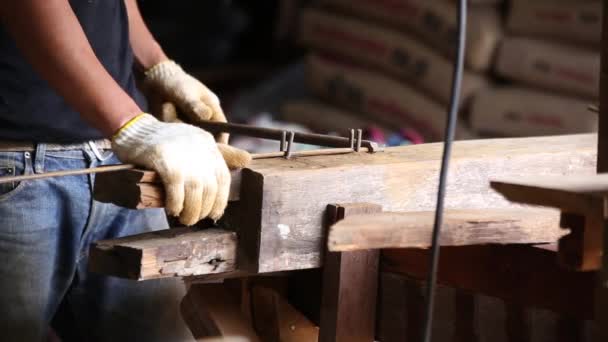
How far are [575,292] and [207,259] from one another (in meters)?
0.60

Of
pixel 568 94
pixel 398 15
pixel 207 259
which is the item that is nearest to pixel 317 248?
pixel 207 259

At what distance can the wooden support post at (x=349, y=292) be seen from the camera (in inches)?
69.8

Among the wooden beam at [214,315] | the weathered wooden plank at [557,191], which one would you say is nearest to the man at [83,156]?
the wooden beam at [214,315]

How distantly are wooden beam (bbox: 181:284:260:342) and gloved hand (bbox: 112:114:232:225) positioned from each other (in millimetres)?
315

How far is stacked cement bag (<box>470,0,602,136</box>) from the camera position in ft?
15.8

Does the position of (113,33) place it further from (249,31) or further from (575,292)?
(249,31)

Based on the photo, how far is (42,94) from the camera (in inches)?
79.4

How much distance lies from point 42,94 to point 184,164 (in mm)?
499

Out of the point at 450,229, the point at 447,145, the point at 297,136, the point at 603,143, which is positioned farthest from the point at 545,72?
the point at 447,145

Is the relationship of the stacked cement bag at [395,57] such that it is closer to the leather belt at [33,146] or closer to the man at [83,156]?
the man at [83,156]

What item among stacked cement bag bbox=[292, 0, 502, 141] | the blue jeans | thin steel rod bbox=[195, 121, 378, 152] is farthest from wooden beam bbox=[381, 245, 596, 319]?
stacked cement bag bbox=[292, 0, 502, 141]

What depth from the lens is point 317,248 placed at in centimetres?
180

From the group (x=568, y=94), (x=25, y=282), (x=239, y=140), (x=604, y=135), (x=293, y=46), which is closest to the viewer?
(x=604, y=135)

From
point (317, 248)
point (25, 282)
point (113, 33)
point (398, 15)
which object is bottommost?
point (25, 282)
